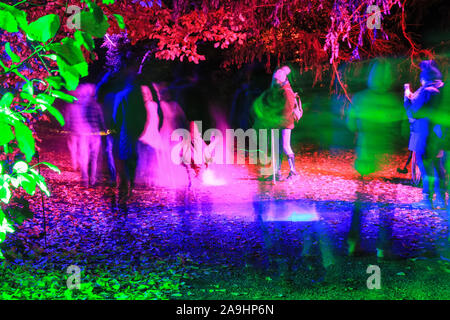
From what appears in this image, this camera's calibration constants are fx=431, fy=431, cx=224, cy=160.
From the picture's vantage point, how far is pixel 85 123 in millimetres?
7656

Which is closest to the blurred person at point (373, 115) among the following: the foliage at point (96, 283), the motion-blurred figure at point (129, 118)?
the motion-blurred figure at point (129, 118)

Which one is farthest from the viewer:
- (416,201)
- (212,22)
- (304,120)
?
(304,120)

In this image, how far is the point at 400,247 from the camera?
4836 mm

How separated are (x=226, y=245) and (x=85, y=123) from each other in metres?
4.03

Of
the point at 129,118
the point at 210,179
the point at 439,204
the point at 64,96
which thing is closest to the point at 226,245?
the point at 129,118

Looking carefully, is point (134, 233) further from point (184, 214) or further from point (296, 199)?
point (296, 199)

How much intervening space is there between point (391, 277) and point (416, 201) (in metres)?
3.19

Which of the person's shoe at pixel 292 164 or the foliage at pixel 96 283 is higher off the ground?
the person's shoe at pixel 292 164

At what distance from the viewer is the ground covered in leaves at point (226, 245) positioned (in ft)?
12.5

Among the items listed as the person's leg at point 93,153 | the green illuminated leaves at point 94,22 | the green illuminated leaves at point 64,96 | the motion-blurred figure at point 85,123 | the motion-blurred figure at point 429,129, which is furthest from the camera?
the person's leg at point 93,153

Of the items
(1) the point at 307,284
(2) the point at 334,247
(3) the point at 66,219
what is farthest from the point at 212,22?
(1) the point at 307,284

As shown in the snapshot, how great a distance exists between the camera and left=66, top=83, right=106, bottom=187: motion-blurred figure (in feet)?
24.3

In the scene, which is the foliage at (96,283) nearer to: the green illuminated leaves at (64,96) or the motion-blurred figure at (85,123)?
the green illuminated leaves at (64,96)

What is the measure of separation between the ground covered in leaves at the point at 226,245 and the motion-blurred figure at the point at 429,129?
418 mm
